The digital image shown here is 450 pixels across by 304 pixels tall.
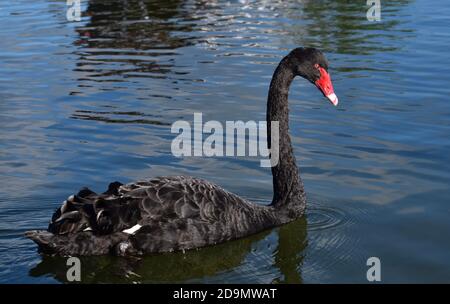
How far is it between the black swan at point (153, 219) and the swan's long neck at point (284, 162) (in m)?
0.03

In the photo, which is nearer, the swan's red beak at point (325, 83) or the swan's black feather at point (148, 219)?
the swan's black feather at point (148, 219)

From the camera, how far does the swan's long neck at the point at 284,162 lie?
6844mm

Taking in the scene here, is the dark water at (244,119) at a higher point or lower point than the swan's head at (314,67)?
lower

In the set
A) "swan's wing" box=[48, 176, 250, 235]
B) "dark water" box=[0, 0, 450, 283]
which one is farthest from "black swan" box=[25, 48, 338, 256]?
"dark water" box=[0, 0, 450, 283]

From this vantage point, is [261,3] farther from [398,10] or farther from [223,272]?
[223,272]

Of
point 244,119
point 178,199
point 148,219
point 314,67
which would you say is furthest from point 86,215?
point 244,119

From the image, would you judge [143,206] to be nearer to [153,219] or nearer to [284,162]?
[153,219]

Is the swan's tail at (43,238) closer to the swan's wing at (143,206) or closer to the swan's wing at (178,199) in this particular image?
the swan's wing at (143,206)

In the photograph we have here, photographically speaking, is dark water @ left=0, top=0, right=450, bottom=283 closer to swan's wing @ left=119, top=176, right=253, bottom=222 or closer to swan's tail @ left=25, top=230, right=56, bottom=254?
swan's tail @ left=25, top=230, right=56, bottom=254

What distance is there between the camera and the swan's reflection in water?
5.74m

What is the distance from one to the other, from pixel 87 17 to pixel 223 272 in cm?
1130

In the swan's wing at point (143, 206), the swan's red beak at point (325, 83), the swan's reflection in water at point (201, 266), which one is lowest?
the swan's reflection in water at point (201, 266)

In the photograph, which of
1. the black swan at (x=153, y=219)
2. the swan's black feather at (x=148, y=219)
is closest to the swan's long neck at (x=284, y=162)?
the black swan at (x=153, y=219)

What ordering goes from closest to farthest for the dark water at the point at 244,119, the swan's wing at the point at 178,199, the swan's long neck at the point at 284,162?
the swan's wing at the point at 178,199 → the dark water at the point at 244,119 → the swan's long neck at the point at 284,162
